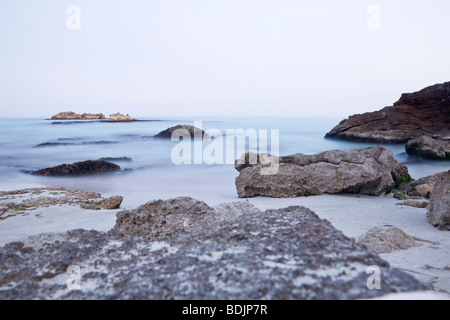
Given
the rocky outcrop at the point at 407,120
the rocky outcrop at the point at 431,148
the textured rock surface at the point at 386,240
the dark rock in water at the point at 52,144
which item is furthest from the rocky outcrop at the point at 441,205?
the dark rock in water at the point at 52,144

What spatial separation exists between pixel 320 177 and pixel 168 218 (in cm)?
393

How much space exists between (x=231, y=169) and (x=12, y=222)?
8.28 m

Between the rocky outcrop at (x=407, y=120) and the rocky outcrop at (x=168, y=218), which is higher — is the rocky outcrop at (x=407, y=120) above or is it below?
above

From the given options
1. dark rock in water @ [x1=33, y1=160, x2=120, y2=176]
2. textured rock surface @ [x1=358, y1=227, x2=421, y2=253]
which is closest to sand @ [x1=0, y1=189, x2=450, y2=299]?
textured rock surface @ [x1=358, y1=227, x2=421, y2=253]

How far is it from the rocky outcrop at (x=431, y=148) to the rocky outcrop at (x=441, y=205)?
9.73 meters

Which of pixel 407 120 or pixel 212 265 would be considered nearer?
pixel 212 265

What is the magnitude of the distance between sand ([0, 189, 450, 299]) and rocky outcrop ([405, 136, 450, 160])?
335 inches

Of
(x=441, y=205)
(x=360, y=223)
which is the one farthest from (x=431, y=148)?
(x=360, y=223)

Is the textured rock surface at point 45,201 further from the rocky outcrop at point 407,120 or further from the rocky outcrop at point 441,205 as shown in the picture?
the rocky outcrop at point 407,120

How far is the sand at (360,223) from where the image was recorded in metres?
2.90

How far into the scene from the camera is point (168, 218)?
3.12 m

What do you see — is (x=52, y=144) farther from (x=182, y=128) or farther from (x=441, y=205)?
(x=441, y=205)

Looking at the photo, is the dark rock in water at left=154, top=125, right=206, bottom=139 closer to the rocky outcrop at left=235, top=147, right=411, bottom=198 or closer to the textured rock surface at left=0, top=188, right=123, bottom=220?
the rocky outcrop at left=235, top=147, right=411, bottom=198

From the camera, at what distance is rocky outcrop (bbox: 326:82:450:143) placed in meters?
18.8
